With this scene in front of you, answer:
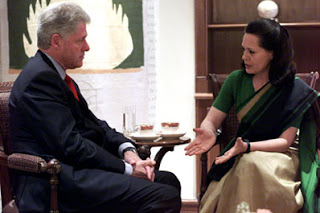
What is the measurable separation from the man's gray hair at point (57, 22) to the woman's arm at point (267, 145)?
97 centimetres

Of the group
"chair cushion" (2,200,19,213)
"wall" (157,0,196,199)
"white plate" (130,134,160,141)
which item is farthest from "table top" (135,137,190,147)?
"wall" (157,0,196,199)

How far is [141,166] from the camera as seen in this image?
2781mm

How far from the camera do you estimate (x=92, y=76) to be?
14.2 ft

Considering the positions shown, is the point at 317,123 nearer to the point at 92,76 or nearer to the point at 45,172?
the point at 45,172

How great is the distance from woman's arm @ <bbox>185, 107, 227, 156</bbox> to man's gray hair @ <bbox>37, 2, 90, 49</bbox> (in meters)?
0.83

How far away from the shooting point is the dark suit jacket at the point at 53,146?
2500 millimetres

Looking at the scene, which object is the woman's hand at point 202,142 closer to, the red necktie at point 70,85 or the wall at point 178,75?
the red necktie at point 70,85

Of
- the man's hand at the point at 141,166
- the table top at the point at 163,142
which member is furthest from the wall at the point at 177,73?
the man's hand at the point at 141,166

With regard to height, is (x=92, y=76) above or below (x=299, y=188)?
above

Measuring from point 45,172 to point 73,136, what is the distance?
0.20 m

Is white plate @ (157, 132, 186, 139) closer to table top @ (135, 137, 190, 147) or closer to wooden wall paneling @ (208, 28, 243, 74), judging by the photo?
table top @ (135, 137, 190, 147)

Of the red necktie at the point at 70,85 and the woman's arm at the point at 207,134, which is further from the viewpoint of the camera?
the woman's arm at the point at 207,134

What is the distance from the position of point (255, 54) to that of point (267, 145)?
491 millimetres

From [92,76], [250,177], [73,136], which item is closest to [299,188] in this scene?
[250,177]
